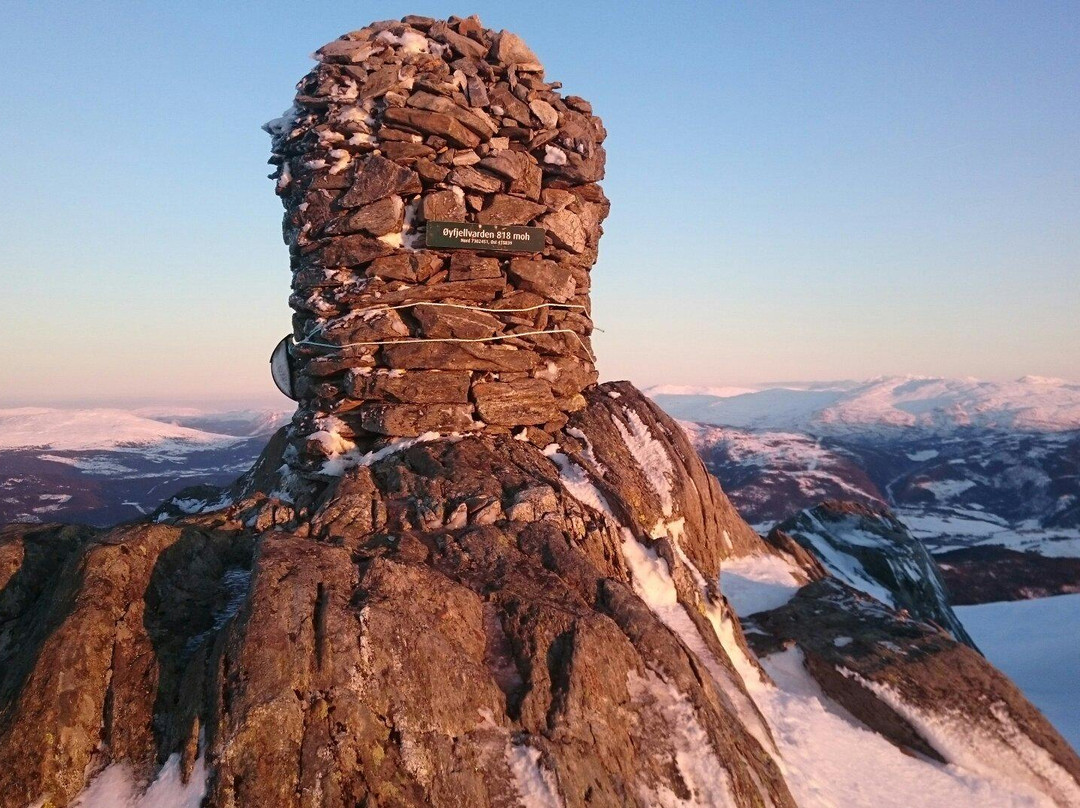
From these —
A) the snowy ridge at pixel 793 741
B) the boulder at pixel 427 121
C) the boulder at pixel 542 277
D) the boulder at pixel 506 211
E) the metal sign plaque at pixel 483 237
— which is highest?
the boulder at pixel 427 121

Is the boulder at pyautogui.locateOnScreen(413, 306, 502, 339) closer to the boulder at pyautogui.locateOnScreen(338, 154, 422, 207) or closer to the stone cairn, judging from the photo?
the stone cairn

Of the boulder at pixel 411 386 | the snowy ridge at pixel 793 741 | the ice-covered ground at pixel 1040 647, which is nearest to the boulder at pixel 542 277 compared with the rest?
the boulder at pixel 411 386


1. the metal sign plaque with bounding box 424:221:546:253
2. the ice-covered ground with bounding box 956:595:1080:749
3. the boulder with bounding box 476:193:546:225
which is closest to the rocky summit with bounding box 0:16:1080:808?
the boulder with bounding box 476:193:546:225

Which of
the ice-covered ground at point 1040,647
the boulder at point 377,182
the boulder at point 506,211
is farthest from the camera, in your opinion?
the ice-covered ground at point 1040,647

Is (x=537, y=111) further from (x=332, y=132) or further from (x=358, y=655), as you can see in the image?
(x=358, y=655)

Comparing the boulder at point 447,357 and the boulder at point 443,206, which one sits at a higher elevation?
the boulder at point 443,206

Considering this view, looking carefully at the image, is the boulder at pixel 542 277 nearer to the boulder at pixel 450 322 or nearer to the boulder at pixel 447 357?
the boulder at pixel 450 322

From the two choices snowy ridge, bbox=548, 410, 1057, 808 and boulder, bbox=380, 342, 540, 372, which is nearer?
snowy ridge, bbox=548, 410, 1057, 808

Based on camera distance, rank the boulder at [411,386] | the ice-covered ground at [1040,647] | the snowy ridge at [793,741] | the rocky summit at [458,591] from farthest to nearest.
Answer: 1. the ice-covered ground at [1040,647]
2. the boulder at [411,386]
3. the snowy ridge at [793,741]
4. the rocky summit at [458,591]
